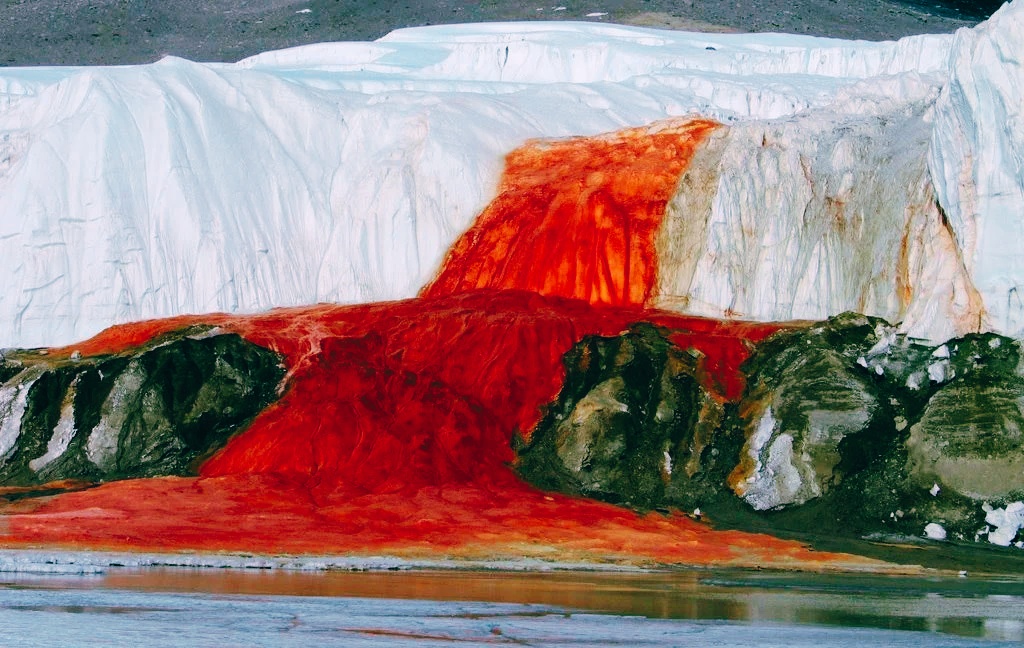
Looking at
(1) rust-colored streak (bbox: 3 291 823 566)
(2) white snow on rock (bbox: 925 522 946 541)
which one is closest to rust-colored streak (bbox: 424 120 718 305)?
(1) rust-colored streak (bbox: 3 291 823 566)

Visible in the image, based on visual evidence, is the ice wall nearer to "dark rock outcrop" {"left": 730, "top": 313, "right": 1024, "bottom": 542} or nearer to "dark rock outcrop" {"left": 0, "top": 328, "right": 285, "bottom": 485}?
"dark rock outcrop" {"left": 730, "top": 313, "right": 1024, "bottom": 542}

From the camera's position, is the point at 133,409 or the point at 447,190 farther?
the point at 447,190

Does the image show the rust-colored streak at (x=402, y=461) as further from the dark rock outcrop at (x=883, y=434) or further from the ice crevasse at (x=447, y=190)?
the ice crevasse at (x=447, y=190)

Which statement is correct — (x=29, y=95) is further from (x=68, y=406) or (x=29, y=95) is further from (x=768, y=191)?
(x=768, y=191)

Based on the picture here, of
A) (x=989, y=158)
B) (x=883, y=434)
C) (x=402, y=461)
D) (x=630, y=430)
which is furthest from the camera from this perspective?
(x=630, y=430)

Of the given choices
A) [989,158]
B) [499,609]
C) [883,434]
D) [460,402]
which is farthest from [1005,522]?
[499,609]

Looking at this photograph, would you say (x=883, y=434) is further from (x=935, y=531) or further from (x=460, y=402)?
(x=460, y=402)
